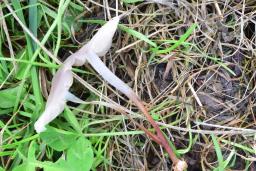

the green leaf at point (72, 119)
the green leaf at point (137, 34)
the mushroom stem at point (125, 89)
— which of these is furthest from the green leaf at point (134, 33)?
the green leaf at point (72, 119)

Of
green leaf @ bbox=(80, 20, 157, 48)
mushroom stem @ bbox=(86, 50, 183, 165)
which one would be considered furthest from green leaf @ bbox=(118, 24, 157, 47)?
mushroom stem @ bbox=(86, 50, 183, 165)

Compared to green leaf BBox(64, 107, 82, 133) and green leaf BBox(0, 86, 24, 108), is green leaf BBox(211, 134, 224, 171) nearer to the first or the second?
green leaf BBox(64, 107, 82, 133)

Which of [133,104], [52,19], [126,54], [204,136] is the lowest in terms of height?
[204,136]

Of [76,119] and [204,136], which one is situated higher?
[76,119]

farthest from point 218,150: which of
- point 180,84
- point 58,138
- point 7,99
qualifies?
point 7,99

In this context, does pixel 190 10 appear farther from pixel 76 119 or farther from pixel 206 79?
pixel 76 119

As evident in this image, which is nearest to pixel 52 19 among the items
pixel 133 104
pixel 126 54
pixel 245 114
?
pixel 126 54
